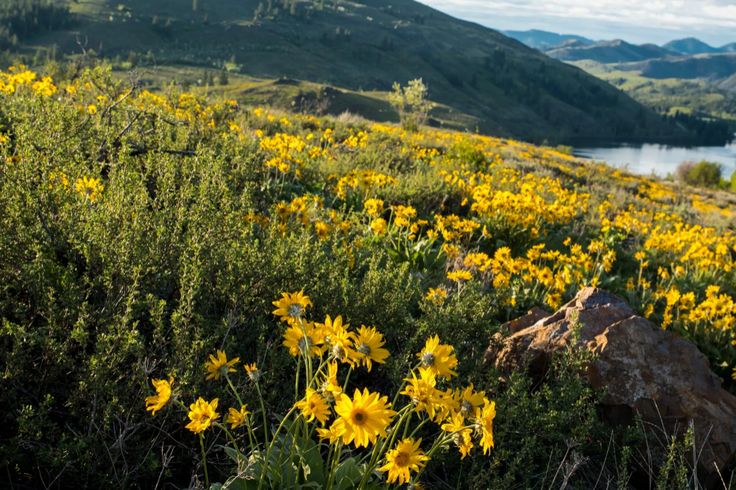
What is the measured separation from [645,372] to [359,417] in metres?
2.67

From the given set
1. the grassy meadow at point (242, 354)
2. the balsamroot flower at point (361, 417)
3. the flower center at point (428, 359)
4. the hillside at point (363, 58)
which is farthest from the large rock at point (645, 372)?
the hillside at point (363, 58)

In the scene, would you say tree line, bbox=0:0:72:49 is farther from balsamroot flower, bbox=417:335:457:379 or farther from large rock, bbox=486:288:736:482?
balsamroot flower, bbox=417:335:457:379

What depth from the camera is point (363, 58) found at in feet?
476

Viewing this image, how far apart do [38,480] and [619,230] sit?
8.92m

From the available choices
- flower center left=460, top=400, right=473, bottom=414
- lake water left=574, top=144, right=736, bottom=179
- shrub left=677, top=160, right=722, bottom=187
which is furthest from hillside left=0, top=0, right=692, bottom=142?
flower center left=460, top=400, right=473, bottom=414

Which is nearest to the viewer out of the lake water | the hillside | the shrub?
the shrub

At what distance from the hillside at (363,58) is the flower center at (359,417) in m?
105

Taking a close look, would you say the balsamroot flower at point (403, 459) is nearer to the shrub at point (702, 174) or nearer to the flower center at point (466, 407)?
the flower center at point (466, 407)

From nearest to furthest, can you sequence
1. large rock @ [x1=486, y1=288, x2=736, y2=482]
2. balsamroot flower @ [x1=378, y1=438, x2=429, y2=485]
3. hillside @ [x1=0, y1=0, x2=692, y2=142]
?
1. balsamroot flower @ [x1=378, y1=438, x2=429, y2=485]
2. large rock @ [x1=486, y1=288, x2=736, y2=482]
3. hillside @ [x1=0, y1=0, x2=692, y2=142]

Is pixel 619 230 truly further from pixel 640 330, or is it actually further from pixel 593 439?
pixel 593 439

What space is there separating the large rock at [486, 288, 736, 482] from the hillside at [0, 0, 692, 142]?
103 m

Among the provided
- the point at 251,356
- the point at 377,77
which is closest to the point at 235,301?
the point at 251,356

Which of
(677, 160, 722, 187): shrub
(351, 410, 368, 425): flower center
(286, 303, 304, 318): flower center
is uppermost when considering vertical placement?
(286, 303, 304, 318): flower center

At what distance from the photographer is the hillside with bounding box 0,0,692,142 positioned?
382ft
